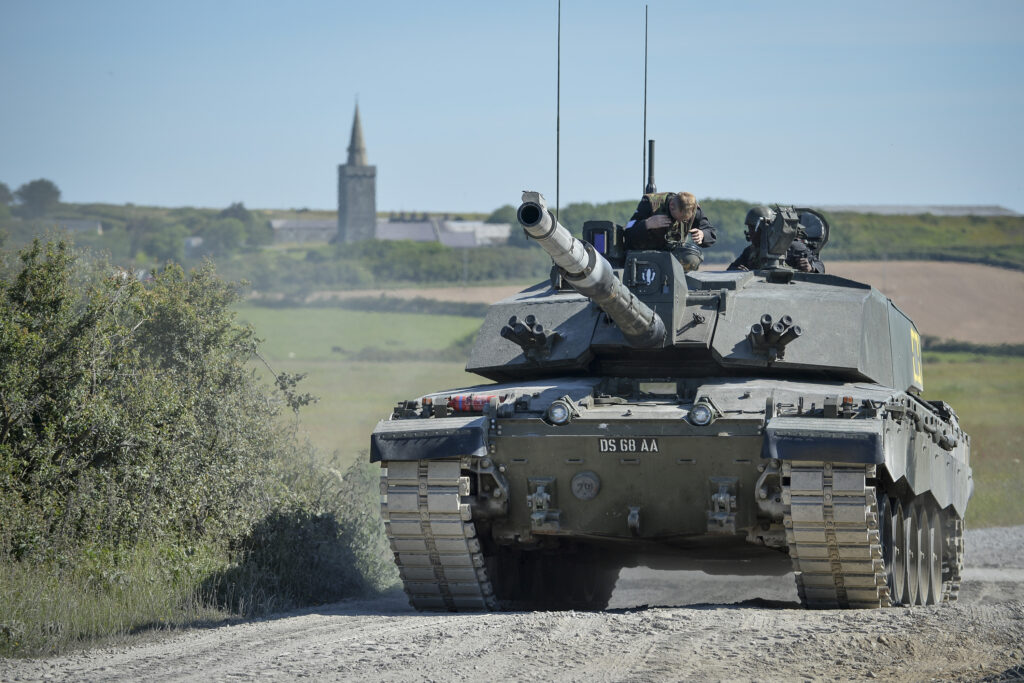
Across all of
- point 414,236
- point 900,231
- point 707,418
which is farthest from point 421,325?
point 414,236

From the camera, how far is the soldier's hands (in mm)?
15766

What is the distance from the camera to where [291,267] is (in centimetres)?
6406

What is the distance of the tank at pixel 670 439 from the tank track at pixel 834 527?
16 millimetres

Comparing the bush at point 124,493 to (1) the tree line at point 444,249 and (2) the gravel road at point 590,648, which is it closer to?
(2) the gravel road at point 590,648

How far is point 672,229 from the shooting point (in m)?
15.8

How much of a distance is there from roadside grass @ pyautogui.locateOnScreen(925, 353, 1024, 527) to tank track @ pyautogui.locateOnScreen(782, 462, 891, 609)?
14.7m

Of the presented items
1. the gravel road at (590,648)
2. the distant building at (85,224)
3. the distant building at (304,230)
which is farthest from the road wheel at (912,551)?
the distant building at (304,230)

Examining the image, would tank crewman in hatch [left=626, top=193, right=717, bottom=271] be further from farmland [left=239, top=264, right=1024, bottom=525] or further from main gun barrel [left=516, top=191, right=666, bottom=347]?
A: farmland [left=239, top=264, right=1024, bottom=525]

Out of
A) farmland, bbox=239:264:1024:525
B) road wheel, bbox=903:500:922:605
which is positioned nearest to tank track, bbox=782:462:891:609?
road wheel, bbox=903:500:922:605

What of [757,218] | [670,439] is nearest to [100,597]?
[670,439]

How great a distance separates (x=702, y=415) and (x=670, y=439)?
16.4 inches

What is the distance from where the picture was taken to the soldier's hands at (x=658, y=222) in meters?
15.8

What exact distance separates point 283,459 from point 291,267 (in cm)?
4583

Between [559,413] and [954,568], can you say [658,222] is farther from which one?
[954,568]
